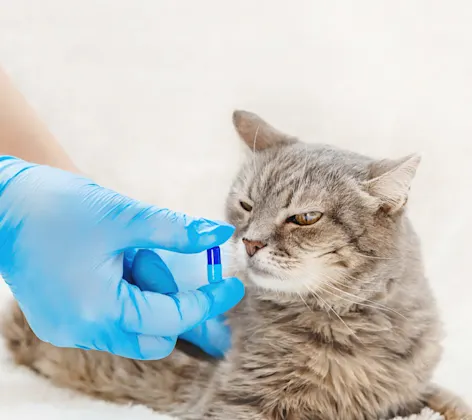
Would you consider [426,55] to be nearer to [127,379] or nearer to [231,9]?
[231,9]

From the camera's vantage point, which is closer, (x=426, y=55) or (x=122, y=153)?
(x=426, y=55)

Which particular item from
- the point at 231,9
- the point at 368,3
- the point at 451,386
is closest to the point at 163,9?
the point at 231,9

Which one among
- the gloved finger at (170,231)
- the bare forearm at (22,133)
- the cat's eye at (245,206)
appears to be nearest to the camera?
the gloved finger at (170,231)

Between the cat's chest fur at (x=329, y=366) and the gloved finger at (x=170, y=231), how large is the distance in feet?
0.85

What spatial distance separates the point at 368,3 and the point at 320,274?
40.8 inches

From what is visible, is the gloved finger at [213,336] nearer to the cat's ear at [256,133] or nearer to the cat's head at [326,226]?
the cat's head at [326,226]

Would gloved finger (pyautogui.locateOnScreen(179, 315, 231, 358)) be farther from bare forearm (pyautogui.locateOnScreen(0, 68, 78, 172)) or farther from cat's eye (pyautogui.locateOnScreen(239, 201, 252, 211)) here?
bare forearm (pyautogui.locateOnScreen(0, 68, 78, 172))

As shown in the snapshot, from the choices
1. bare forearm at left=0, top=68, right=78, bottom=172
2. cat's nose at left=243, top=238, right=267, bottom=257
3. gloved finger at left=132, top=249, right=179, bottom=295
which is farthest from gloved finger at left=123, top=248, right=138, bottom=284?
bare forearm at left=0, top=68, right=78, bottom=172

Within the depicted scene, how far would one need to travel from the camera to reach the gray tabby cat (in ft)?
3.66

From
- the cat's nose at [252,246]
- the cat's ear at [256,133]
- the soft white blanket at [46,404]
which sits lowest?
the soft white blanket at [46,404]

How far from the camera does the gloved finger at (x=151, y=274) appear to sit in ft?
3.77

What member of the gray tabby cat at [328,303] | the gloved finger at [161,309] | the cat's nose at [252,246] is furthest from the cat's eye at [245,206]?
the gloved finger at [161,309]

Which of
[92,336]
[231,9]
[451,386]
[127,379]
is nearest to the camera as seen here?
[92,336]

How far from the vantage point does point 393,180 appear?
1.10m
